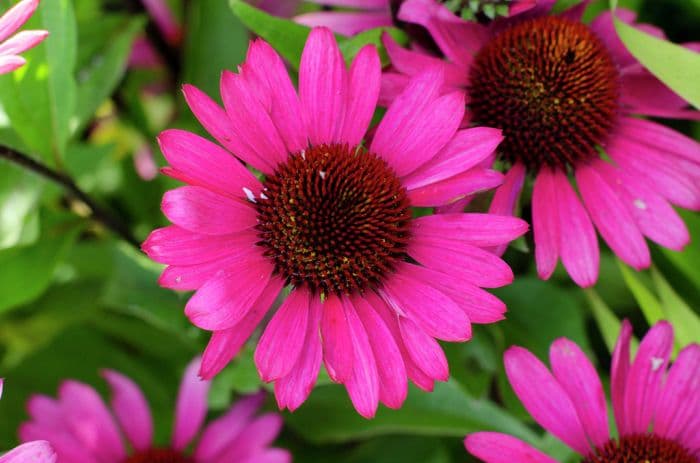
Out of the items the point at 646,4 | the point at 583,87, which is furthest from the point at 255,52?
the point at 646,4

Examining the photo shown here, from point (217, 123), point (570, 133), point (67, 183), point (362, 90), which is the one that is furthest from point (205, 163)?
point (570, 133)

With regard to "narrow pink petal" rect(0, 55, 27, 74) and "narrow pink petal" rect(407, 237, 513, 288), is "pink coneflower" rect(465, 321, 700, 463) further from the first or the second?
"narrow pink petal" rect(0, 55, 27, 74)

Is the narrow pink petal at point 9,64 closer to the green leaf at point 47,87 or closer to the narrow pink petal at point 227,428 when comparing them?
the green leaf at point 47,87

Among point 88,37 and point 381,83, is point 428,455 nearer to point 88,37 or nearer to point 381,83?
point 381,83

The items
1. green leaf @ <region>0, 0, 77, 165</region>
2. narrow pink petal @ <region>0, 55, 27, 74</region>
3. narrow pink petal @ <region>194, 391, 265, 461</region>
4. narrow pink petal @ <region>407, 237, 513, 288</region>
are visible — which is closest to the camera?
narrow pink petal @ <region>0, 55, 27, 74</region>

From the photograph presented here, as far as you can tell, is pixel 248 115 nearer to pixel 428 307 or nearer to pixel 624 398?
pixel 428 307

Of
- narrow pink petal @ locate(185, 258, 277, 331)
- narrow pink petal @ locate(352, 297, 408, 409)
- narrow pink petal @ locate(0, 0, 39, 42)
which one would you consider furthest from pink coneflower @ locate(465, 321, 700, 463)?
narrow pink petal @ locate(0, 0, 39, 42)

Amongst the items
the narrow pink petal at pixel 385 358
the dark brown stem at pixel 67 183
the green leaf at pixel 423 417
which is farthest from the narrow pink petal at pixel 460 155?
the dark brown stem at pixel 67 183
